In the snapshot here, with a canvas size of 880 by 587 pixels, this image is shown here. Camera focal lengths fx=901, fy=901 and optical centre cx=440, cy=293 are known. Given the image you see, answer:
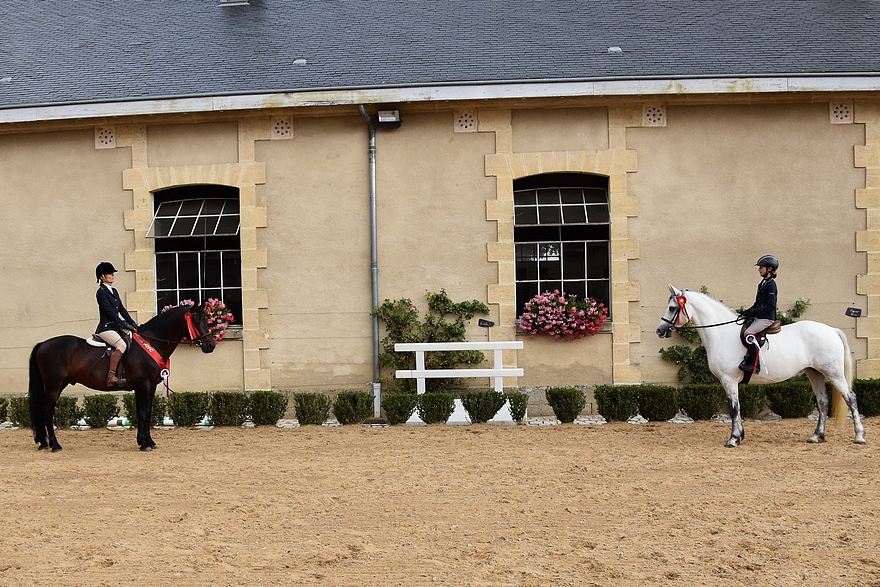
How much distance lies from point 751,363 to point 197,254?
6.97 metres

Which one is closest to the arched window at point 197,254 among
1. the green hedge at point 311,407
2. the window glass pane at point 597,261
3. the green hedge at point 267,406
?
the green hedge at point 267,406

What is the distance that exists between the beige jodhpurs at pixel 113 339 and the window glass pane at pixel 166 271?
310cm

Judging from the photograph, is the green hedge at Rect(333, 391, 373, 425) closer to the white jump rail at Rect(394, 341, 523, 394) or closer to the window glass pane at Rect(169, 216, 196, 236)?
the white jump rail at Rect(394, 341, 523, 394)

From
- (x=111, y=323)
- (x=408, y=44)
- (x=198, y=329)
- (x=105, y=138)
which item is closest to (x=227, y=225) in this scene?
(x=105, y=138)

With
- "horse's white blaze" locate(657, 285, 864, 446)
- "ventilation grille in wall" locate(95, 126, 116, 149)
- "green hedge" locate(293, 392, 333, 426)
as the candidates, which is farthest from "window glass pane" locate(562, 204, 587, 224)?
"ventilation grille in wall" locate(95, 126, 116, 149)

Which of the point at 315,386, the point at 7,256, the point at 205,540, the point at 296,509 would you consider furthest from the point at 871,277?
the point at 7,256

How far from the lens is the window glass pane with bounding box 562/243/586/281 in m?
11.3

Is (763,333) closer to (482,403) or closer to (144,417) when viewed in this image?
(482,403)

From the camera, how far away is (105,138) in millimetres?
11531

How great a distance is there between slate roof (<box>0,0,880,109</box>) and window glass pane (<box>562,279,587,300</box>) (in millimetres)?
2523

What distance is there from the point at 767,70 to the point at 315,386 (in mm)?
6637

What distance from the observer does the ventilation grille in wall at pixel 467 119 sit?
1112cm

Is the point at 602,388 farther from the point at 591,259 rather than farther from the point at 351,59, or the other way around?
the point at 351,59

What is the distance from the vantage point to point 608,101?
1095 centimetres
